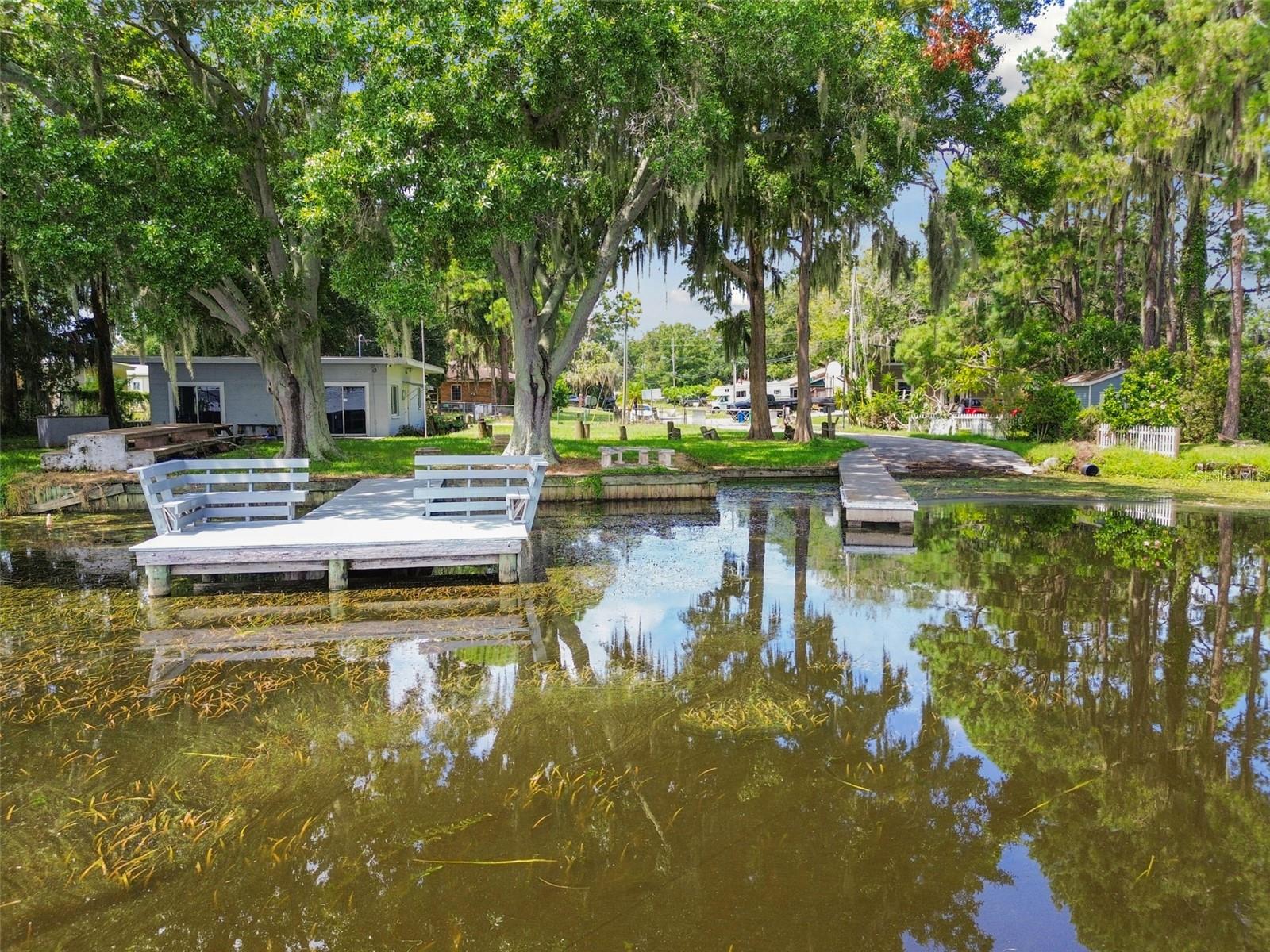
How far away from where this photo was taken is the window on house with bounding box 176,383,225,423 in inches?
938

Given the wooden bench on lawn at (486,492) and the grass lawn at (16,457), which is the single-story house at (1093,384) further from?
the grass lawn at (16,457)

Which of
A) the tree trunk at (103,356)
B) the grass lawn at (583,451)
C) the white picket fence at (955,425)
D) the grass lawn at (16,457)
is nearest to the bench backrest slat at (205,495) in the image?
the grass lawn at (583,451)

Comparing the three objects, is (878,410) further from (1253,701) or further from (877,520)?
(1253,701)

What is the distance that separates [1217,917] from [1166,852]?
0.39m

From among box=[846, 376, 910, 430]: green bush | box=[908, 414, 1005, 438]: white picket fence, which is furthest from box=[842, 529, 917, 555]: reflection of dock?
box=[846, 376, 910, 430]: green bush

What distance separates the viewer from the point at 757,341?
22.9 metres

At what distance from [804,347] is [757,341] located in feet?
4.77

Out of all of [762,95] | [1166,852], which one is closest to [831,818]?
[1166,852]

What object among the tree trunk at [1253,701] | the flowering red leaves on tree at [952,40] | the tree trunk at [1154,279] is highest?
the flowering red leaves on tree at [952,40]

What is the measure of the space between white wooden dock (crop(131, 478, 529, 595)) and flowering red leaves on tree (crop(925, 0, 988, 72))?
15327mm

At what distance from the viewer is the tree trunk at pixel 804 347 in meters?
21.6

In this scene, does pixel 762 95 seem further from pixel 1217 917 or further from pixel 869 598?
pixel 1217 917

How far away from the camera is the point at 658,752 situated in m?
4.14

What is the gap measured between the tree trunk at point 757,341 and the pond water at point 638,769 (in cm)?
1608
